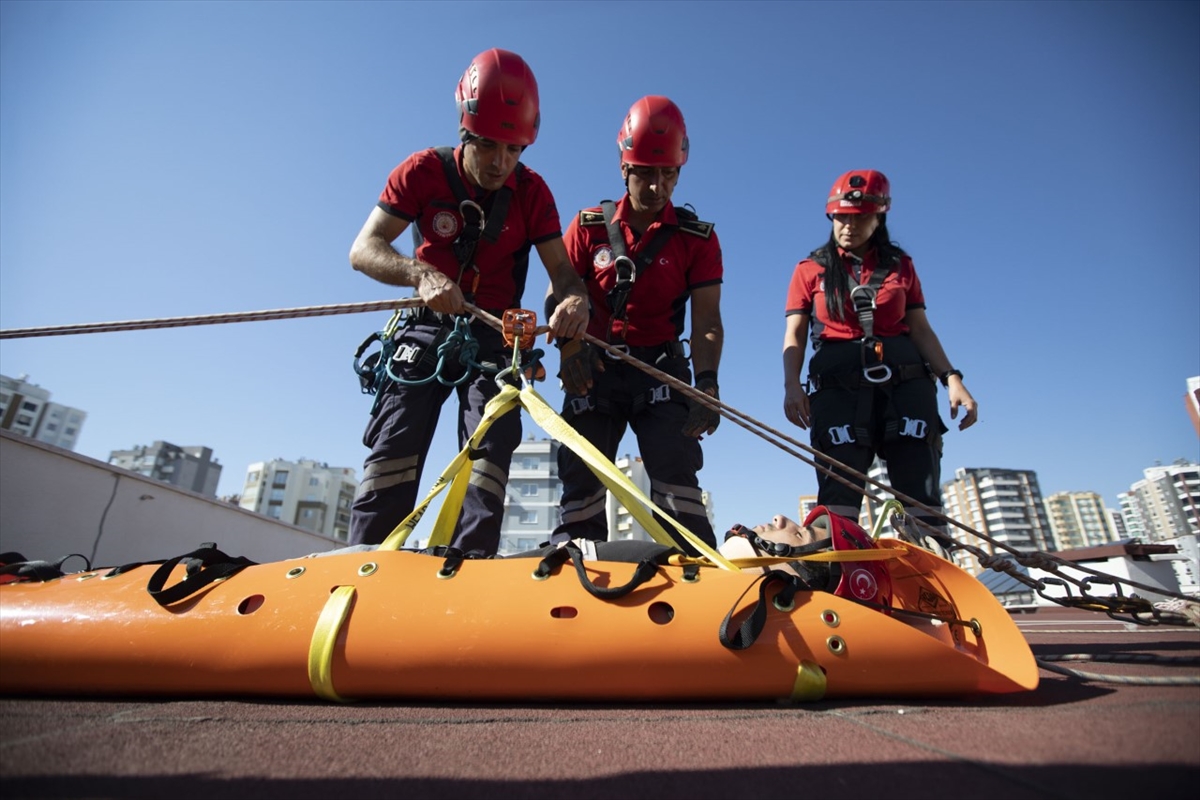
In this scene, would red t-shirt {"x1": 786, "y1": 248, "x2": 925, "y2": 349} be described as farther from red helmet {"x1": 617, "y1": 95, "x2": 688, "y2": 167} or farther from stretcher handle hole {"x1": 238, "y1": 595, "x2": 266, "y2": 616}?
stretcher handle hole {"x1": 238, "y1": 595, "x2": 266, "y2": 616}

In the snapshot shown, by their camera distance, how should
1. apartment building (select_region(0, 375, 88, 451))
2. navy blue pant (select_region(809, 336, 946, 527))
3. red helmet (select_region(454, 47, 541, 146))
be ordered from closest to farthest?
red helmet (select_region(454, 47, 541, 146)), navy blue pant (select_region(809, 336, 946, 527)), apartment building (select_region(0, 375, 88, 451))

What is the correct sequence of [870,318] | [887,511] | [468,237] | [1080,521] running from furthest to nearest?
[1080,521] → [870,318] → [468,237] → [887,511]

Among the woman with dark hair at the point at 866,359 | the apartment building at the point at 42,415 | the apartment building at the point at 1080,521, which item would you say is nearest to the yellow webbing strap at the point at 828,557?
the woman with dark hair at the point at 866,359

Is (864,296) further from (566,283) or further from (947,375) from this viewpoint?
(566,283)

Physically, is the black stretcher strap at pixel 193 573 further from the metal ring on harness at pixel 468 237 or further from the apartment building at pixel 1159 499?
the apartment building at pixel 1159 499

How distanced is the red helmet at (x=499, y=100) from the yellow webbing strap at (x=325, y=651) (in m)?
2.27

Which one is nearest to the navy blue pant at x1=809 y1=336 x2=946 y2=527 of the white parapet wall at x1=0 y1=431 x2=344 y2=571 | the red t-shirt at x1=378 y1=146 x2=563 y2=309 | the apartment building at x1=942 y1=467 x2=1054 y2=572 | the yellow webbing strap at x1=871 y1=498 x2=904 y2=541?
the yellow webbing strap at x1=871 y1=498 x2=904 y2=541

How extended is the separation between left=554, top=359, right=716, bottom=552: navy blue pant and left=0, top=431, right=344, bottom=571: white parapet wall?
147 inches

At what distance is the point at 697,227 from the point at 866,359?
1.25m

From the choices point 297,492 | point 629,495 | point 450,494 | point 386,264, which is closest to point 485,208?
point 386,264

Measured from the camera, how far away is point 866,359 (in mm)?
3314

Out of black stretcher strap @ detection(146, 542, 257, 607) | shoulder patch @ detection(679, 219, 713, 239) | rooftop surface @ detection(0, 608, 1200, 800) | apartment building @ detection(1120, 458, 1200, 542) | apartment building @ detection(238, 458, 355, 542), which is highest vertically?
apartment building @ detection(1120, 458, 1200, 542)

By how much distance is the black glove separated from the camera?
2.99 meters

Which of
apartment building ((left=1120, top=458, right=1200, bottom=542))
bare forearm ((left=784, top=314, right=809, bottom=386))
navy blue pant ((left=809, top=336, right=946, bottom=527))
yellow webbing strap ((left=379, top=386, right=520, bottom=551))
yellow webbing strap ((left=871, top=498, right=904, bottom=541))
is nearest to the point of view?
yellow webbing strap ((left=379, top=386, right=520, bottom=551))
